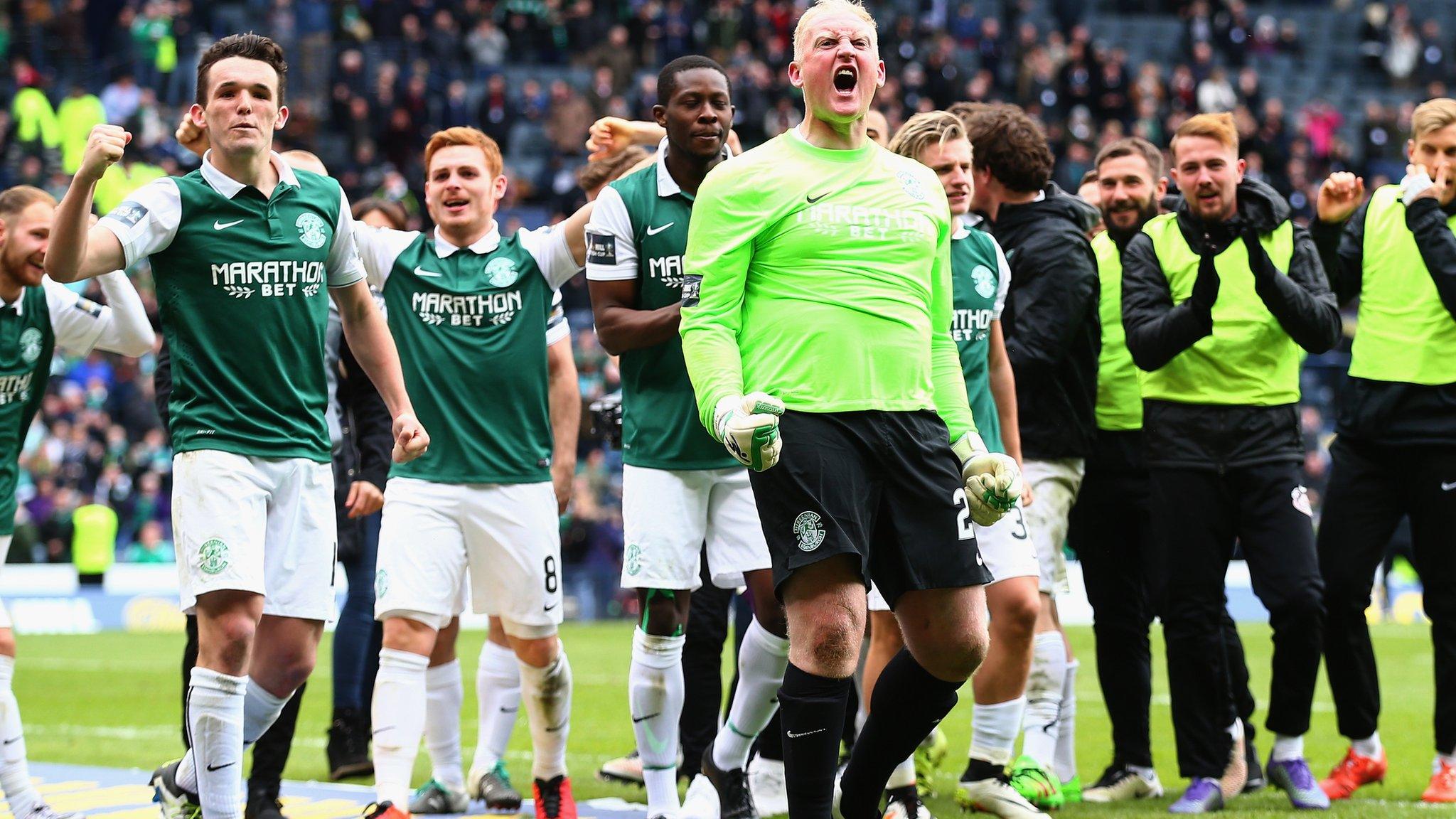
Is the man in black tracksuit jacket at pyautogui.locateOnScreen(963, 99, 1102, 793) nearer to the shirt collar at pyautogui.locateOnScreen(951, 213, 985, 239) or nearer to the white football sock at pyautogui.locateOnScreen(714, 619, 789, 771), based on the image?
the shirt collar at pyautogui.locateOnScreen(951, 213, 985, 239)

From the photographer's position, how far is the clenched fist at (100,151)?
441 centimetres

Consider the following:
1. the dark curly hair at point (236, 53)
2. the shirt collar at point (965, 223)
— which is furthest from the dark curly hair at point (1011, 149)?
A: the dark curly hair at point (236, 53)

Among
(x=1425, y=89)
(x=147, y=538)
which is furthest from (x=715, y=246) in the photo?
(x=1425, y=89)

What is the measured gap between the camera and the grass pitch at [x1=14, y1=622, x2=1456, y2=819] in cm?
704

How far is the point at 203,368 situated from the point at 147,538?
53.4ft

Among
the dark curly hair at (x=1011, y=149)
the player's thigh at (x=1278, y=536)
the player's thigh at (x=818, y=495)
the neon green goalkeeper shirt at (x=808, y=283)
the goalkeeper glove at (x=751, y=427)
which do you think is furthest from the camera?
the dark curly hair at (x=1011, y=149)

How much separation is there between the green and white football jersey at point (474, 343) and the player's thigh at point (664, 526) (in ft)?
1.64

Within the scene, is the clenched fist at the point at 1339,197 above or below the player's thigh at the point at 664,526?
above

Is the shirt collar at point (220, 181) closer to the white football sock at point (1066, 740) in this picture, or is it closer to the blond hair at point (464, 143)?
the blond hair at point (464, 143)

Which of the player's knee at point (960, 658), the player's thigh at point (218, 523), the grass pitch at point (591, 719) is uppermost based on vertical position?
the player's thigh at point (218, 523)

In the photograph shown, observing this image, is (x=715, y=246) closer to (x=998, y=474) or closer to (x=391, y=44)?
(x=998, y=474)

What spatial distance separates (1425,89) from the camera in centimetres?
3005

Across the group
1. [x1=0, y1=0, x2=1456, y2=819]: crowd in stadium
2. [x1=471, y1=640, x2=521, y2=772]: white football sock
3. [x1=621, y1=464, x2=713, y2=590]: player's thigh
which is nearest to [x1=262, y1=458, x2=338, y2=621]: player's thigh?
[x1=0, y1=0, x2=1456, y2=819]: crowd in stadium

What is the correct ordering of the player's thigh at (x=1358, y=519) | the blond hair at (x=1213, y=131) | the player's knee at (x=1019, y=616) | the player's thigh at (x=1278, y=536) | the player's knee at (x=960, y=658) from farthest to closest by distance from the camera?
1. the player's thigh at (x=1358, y=519)
2. the blond hair at (x=1213, y=131)
3. the player's thigh at (x=1278, y=536)
4. the player's knee at (x=1019, y=616)
5. the player's knee at (x=960, y=658)
